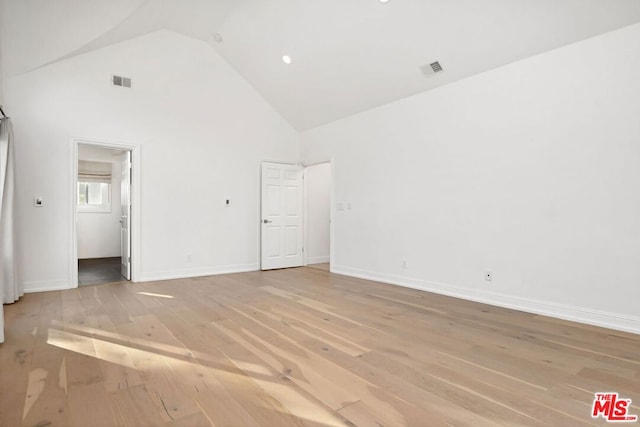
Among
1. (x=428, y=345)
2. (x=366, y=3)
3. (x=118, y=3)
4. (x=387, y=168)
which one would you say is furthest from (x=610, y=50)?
(x=118, y=3)

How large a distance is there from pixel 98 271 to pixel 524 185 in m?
7.08

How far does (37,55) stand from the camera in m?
4.42

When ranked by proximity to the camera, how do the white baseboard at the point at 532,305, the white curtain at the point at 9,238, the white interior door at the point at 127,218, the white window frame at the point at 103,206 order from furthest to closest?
the white window frame at the point at 103,206 < the white interior door at the point at 127,218 < the white curtain at the point at 9,238 < the white baseboard at the point at 532,305

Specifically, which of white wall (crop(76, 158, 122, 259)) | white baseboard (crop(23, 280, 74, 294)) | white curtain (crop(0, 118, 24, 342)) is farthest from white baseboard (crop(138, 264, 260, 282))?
white wall (crop(76, 158, 122, 259))

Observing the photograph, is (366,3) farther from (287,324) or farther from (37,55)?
(37,55)

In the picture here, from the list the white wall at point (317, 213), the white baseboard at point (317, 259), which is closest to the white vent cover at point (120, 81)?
the white wall at point (317, 213)

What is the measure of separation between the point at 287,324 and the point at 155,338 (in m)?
1.14

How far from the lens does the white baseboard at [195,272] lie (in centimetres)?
546

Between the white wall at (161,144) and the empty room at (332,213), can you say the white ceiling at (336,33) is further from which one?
the white wall at (161,144)

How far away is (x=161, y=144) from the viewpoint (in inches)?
220

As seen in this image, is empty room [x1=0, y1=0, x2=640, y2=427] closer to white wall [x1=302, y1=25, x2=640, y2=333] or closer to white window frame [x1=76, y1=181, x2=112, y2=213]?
white wall [x1=302, y1=25, x2=640, y2=333]

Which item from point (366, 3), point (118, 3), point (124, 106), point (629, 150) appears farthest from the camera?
point (124, 106)

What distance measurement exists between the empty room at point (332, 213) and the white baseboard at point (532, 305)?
0.02 m

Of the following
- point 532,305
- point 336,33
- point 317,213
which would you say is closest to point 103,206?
point 317,213
